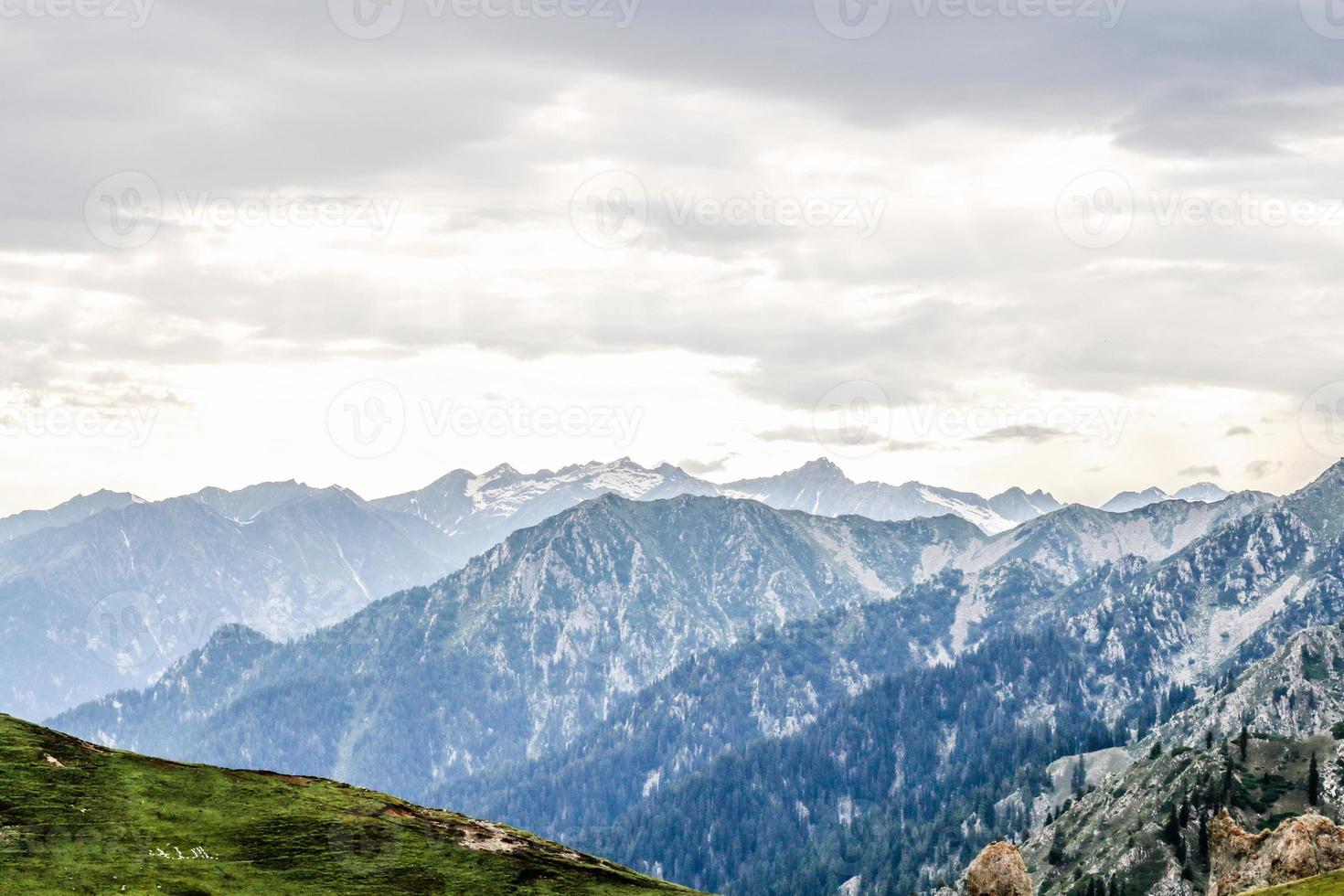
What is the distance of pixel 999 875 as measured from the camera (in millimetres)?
152500

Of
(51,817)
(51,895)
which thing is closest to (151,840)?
(51,817)

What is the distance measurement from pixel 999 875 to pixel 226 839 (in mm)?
85080

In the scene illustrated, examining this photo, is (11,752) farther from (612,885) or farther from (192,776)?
(612,885)

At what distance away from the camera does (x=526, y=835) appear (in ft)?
537

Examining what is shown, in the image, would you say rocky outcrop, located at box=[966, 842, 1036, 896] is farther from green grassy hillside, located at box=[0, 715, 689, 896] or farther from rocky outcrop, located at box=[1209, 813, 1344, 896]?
green grassy hillside, located at box=[0, 715, 689, 896]

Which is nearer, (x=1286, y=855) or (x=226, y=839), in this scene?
(x=226, y=839)

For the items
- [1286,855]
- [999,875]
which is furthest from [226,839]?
[1286,855]

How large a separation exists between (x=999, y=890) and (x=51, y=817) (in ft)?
333

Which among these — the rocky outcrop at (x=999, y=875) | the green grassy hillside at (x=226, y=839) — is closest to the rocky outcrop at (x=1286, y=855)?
the rocky outcrop at (x=999, y=875)

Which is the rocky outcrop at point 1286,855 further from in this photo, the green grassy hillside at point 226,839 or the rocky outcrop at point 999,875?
the green grassy hillside at point 226,839

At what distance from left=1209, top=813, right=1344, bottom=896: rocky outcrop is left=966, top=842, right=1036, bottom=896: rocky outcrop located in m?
26.9

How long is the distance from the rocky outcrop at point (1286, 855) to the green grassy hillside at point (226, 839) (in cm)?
6898

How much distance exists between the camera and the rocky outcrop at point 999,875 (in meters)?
152

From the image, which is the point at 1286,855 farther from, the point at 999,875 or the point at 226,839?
the point at 226,839
